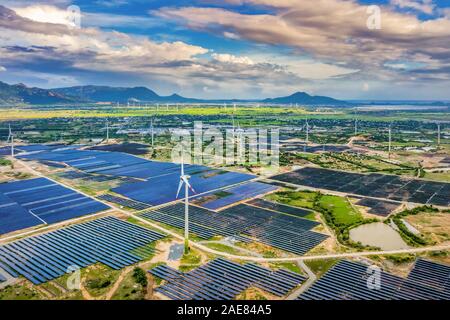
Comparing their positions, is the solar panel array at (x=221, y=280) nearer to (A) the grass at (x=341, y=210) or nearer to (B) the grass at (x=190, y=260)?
(B) the grass at (x=190, y=260)

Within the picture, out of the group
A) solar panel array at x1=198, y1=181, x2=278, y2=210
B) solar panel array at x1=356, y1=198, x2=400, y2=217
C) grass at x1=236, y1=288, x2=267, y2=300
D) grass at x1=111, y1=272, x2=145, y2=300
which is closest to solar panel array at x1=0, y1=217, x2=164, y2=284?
grass at x1=111, y1=272, x2=145, y2=300

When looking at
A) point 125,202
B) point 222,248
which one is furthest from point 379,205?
point 125,202

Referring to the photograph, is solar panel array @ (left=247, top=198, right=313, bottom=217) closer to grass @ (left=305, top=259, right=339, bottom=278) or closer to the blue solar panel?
the blue solar panel

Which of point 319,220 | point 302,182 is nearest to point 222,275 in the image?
point 319,220

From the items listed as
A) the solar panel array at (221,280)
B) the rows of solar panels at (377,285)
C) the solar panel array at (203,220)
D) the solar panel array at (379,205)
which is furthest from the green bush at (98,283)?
the solar panel array at (379,205)

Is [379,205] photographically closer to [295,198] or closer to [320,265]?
[295,198]

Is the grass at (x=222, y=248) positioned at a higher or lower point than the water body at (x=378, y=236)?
lower
